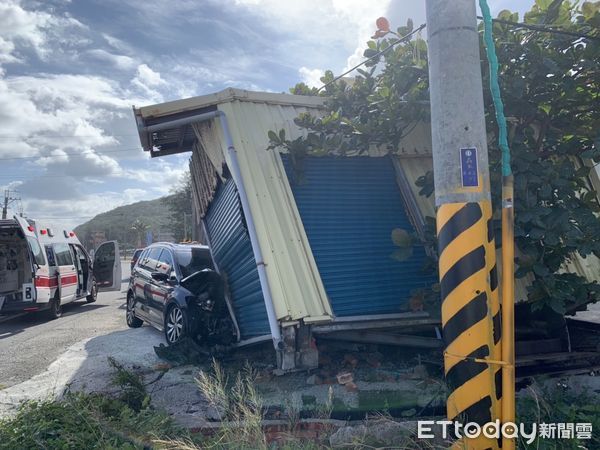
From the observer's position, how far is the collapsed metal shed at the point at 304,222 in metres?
5.12

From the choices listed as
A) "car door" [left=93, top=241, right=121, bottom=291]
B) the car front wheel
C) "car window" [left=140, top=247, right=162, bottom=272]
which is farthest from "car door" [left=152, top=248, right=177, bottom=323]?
"car door" [left=93, top=241, right=121, bottom=291]

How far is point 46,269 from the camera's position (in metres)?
11.4

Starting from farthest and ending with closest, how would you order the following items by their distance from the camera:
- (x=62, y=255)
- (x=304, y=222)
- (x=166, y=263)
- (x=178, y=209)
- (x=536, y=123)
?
1. (x=178, y=209)
2. (x=62, y=255)
3. (x=166, y=263)
4. (x=304, y=222)
5. (x=536, y=123)

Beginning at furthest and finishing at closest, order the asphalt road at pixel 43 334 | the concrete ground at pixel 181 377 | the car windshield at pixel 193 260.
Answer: the car windshield at pixel 193 260
the asphalt road at pixel 43 334
the concrete ground at pixel 181 377

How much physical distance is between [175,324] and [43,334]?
13.7 ft

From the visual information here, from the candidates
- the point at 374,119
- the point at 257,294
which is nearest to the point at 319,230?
the point at 257,294

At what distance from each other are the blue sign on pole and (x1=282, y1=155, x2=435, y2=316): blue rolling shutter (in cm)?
232

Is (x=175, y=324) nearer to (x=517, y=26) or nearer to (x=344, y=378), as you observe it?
(x=344, y=378)

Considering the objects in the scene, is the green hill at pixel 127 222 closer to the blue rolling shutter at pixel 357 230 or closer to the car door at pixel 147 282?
the car door at pixel 147 282

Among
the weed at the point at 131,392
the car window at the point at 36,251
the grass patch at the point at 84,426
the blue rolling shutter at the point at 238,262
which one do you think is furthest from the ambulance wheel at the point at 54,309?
the grass patch at the point at 84,426

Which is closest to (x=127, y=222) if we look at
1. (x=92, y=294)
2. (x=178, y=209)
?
(x=178, y=209)

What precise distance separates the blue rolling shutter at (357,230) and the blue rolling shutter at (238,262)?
2.93 feet

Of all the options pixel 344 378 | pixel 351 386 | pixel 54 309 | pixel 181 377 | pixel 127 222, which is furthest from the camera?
pixel 127 222

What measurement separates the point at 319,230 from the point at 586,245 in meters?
2.77
